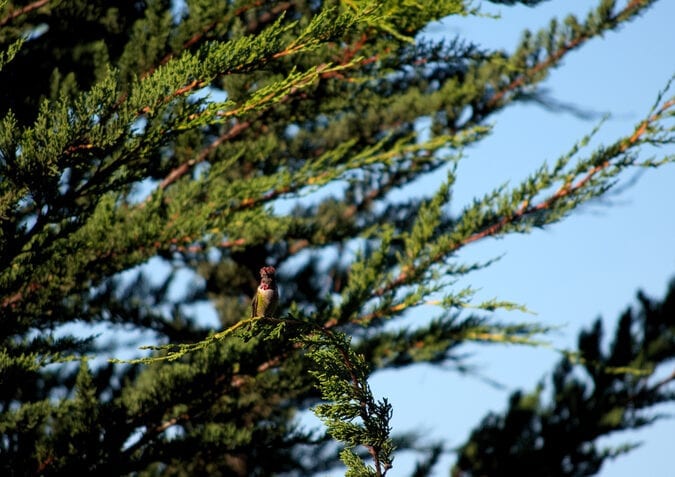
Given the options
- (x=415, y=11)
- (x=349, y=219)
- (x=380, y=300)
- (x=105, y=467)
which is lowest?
(x=105, y=467)

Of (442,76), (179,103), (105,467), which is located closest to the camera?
(179,103)

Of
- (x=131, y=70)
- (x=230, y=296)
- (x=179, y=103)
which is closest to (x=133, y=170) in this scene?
(x=179, y=103)

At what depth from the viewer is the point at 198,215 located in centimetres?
444

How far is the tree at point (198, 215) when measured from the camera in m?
3.07

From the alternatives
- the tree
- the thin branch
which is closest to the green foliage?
→ the tree

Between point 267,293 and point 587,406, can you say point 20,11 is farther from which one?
point 587,406

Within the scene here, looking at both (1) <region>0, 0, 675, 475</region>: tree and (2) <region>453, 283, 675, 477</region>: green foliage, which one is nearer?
(1) <region>0, 0, 675, 475</region>: tree

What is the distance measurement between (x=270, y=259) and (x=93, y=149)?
5.32 m

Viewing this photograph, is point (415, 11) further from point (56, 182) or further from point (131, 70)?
point (56, 182)

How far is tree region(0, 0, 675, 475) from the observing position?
10.1ft

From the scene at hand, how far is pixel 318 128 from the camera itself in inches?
331

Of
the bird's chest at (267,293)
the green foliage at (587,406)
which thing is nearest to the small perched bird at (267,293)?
the bird's chest at (267,293)

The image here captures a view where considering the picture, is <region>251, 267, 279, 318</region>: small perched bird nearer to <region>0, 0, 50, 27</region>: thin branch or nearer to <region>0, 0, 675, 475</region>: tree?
<region>0, 0, 675, 475</region>: tree

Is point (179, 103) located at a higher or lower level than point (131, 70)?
lower
